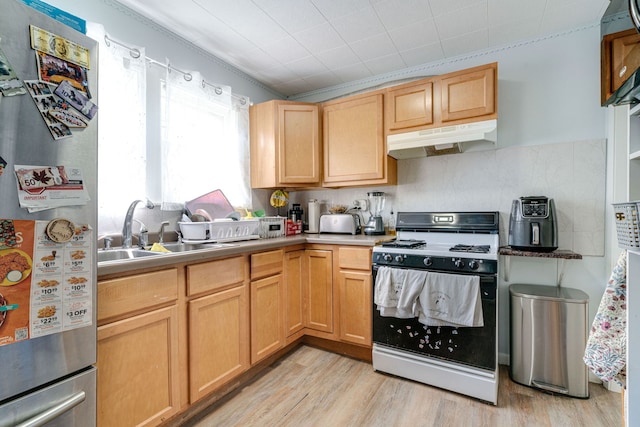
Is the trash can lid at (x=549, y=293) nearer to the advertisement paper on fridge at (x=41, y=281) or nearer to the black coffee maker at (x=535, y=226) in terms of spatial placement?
the black coffee maker at (x=535, y=226)

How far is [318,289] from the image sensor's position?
244 cm

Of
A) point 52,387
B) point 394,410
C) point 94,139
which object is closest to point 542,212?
point 394,410

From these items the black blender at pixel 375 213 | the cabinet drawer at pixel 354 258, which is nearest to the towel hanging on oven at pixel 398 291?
the cabinet drawer at pixel 354 258

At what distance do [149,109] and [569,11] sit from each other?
290 centimetres

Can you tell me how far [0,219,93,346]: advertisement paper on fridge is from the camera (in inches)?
30.6

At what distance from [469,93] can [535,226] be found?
1.04 metres

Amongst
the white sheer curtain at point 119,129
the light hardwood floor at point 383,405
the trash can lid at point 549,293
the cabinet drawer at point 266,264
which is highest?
the white sheer curtain at point 119,129

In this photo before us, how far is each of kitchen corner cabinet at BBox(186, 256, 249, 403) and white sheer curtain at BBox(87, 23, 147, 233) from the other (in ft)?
2.33

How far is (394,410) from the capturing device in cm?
174

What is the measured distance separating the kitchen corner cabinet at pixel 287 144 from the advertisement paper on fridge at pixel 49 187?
6.15 feet

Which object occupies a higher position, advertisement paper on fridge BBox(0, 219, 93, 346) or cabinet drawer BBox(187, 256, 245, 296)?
advertisement paper on fridge BBox(0, 219, 93, 346)

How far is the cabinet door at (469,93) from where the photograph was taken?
6.83ft

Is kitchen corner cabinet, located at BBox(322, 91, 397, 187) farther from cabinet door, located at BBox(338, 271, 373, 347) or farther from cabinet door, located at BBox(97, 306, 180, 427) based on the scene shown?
cabinet door, located at BBox(97, 306, 180, 427)

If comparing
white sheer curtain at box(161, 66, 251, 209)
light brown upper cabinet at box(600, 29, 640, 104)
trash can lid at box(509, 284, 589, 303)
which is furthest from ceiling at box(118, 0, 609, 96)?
trash can lid at box(509, 284, 589, 303)
